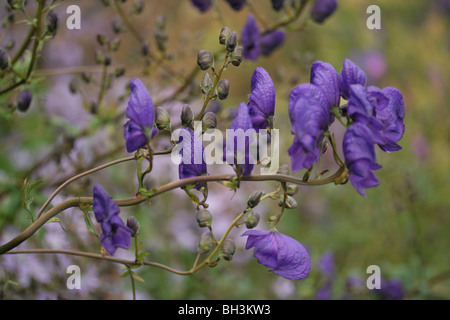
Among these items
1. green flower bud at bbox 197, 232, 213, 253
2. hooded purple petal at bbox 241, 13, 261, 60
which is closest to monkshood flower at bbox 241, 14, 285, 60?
hooded purple petal at bbox 241, 13, 261, 60

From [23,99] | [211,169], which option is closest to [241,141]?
[23,99]

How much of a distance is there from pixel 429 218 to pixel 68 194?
2.37m

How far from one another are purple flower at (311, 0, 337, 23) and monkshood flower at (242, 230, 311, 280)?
1051 mm

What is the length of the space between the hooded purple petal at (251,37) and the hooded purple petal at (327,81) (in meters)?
0.72

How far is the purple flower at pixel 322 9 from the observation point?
1735mm

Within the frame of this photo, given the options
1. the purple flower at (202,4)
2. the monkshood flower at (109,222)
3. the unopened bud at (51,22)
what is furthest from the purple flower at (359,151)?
the purple flower at (202,4)

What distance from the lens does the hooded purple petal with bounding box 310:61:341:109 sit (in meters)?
0.96

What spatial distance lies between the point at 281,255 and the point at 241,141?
0.26 meters

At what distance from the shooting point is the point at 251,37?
1667 mm

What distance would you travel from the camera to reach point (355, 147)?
0.88 m

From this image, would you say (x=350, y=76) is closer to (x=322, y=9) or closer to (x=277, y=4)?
(x=277, y=4)

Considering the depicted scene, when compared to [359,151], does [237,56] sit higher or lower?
higher

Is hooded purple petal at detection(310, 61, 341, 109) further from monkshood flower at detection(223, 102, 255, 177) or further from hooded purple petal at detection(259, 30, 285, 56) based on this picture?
hooded purple petal at detection(259, 30, 285, 56)
